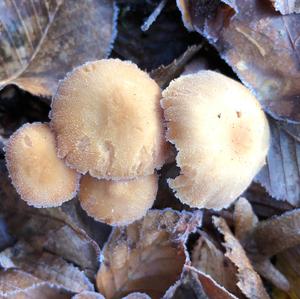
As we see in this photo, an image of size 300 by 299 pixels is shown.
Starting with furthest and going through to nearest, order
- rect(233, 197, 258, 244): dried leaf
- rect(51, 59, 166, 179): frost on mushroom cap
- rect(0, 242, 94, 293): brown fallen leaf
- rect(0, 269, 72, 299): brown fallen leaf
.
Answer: rect(233, 197, 258, 244): dried leaf
rect(0, 242, 94, 293): brown fallen leaf
rect(0, 269, 72, 299): brown fallen leaf
rect(51, 59, 166, 179): frost on mushroom cap

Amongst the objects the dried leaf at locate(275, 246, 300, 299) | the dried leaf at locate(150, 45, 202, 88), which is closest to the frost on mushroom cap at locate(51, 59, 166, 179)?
the dried leaf at locate(150, 45, 202, 88)

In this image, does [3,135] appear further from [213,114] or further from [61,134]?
[213,114]

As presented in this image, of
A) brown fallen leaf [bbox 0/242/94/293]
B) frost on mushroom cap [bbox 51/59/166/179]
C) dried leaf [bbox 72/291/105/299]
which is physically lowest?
dried leaf [bbox 72/291/105/299]

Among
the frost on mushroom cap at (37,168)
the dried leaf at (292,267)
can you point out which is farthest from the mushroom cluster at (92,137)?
the dried leaf at (292,267)

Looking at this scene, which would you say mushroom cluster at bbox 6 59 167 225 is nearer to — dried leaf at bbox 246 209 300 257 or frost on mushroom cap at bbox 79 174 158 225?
frost on mushroom cap at bbox 79 174 158 225

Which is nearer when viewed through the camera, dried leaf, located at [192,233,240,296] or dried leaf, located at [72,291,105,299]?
dried leaf, located at [72,291,105,299]

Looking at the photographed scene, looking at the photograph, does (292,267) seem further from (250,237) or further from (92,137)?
(92,137)

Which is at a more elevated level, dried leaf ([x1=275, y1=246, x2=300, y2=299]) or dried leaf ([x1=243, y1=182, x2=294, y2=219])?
dried leaf ([x1=243, y1=182, x2=294, y2=219])

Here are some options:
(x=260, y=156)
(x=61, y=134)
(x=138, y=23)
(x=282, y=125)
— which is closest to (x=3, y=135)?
(x=61, y=134)

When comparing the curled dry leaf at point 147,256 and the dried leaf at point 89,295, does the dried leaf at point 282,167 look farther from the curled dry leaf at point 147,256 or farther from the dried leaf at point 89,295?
the dried leaf at point 89,295
